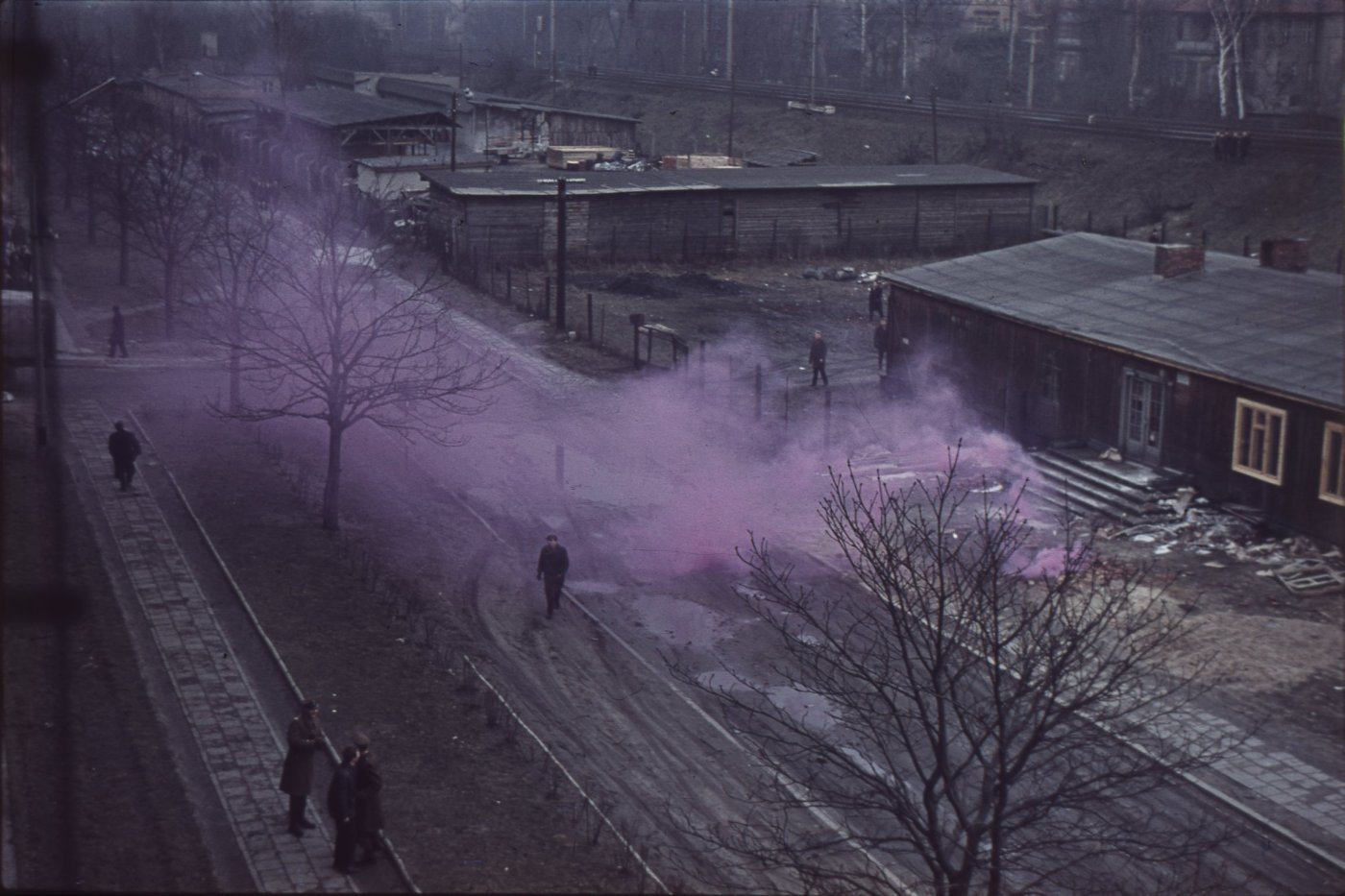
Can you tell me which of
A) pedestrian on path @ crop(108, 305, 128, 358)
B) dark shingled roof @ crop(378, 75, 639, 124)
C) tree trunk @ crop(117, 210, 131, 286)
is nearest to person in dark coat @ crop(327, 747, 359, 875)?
pedestrian on path @ crop(108, 305, 128, 358)

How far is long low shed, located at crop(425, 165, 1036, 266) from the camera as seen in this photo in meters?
40.4

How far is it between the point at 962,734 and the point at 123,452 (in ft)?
41.7

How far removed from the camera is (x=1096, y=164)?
51.8 m

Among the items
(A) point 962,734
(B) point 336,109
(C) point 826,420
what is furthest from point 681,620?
(B) point 336,109

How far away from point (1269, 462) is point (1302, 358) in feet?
5.36

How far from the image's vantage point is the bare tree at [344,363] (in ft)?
63.1

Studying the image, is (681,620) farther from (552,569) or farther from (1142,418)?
(1142,418)

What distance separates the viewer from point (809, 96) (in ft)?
223

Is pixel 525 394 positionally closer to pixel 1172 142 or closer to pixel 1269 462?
pixel 1269 462

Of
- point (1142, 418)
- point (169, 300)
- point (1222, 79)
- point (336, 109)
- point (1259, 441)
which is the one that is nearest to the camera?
point (1259, 441)

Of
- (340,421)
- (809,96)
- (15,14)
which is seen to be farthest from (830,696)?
(809,96)

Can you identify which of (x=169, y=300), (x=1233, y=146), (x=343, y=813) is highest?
(x=1233, y=146)

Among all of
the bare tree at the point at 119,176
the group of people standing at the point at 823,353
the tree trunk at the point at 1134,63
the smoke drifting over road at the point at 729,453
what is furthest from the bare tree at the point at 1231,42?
the bare tree at the point at 119,176

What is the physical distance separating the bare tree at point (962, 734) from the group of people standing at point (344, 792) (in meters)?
2.60
